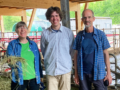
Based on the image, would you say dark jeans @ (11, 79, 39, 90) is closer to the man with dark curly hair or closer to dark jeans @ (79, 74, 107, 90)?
the man with dark curly hair

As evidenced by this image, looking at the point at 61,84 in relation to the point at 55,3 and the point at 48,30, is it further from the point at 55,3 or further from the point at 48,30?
the point at 55,3

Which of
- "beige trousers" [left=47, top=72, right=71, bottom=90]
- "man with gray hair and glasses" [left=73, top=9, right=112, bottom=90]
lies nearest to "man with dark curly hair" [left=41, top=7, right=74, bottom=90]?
"beige trousers" [left=47, top=72, right=71, bottom=90]

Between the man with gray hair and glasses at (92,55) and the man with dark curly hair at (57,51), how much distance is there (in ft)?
0.59

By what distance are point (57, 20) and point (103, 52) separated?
0.68 metres

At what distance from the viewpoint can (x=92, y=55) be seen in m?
1.85

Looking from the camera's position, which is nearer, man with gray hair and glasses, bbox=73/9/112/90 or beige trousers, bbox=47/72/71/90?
man with gray hair and glasses, bbox=73/9/112/90

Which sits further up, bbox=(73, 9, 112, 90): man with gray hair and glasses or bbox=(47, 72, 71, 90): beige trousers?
bbox=(73, 9, 112, 90): man with gray hair and glasses

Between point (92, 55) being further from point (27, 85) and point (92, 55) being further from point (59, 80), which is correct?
point (27, 85)

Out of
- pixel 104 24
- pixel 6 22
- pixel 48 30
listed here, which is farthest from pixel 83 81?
pixel 6 22

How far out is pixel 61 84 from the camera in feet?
6.88

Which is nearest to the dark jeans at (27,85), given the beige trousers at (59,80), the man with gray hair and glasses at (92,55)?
the beige trousers at (59,80)

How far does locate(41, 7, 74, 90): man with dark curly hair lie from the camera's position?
200cm

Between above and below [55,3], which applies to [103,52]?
below

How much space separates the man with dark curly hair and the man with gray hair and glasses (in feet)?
0.59
